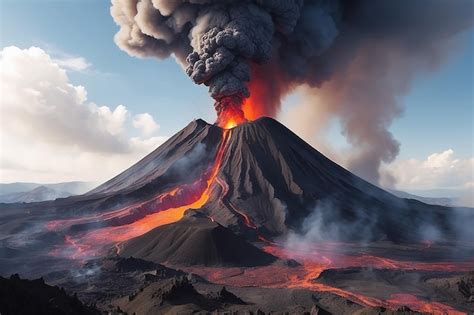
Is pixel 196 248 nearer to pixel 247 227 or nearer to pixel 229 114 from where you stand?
pixel 247 227

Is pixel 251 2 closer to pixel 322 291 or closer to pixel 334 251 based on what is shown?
pixel 334 251

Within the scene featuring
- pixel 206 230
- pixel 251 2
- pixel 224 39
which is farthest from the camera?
pixel 251 2

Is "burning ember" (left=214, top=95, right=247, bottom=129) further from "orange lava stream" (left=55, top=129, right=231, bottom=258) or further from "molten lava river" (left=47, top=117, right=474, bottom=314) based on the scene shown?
"orange lava stream" (left=55, top=129, right=231, bottom=258)

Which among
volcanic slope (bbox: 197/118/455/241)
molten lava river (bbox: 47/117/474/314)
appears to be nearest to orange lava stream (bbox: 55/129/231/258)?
molten lava river (bbox: 47/117/474/314)

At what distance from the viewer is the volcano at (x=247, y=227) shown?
3266 cm

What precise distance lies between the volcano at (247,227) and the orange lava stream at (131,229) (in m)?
0.13

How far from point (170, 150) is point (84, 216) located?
16682 mm

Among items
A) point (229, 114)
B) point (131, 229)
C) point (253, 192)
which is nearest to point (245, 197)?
point (253, 192)

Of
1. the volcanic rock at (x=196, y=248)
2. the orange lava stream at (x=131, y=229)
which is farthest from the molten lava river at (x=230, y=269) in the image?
the volcanic rock at (x=196, y=248)

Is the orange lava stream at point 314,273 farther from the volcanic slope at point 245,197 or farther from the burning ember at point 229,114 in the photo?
the burning ember at point 229,114

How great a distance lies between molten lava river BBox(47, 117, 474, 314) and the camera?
30003mm

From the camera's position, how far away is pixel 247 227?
151 feet

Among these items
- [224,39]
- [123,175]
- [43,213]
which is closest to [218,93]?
[224,39]

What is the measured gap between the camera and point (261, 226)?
155 feet
